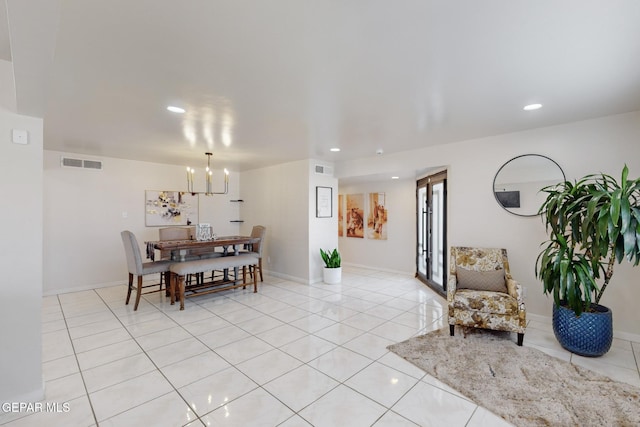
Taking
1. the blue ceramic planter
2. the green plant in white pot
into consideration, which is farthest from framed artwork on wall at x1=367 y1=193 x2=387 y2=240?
the blue ceramic planter

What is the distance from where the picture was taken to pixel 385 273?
6312 millimetres

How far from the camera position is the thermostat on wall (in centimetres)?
199

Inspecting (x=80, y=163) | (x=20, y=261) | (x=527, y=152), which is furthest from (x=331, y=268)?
(x=80, y=163)

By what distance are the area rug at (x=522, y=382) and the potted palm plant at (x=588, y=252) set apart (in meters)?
0.35

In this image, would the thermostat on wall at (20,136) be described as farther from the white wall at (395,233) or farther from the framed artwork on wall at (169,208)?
the white wall at (395,233)

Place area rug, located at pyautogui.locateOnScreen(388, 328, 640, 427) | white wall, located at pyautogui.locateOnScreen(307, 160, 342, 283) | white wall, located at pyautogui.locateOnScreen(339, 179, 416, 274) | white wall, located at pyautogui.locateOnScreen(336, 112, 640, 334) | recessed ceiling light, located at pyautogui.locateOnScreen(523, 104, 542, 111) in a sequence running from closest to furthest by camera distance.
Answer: area rug, located at pyautogui.locateOnScreen(388, 328, 640, 427) → recessed ceiling light, located at pyautogui.locateOnScreen(523, 104, 542, 111) → white wall, located at pyautogui.locateOnScreen(336, 112, 640, 334) → white wall, located at pyautogui.locateOnScreen(307, 160, 342, 283) → white wall, located at pyautogui.locateOnScreen(339, 179, 416, 274)

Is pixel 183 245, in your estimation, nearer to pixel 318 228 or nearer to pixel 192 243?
pixel 192 243

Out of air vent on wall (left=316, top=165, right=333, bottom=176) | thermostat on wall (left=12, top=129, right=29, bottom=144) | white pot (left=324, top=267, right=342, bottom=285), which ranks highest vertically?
air vent on wall (left=316, top=165, right=333, bottom=176)

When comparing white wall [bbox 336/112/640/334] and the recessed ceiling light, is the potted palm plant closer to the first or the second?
white wall [bbox 336/112/640/334]

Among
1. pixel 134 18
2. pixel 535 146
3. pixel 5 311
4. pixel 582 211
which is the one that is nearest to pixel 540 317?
pixel 582 211

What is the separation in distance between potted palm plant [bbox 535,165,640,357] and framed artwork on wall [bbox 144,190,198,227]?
19.3 ft

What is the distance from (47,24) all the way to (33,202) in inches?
56.5

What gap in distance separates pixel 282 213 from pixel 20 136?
4098 mm

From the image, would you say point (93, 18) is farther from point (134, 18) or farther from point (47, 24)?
point (47, 24)
